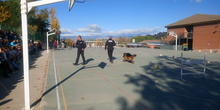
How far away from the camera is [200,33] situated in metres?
37.2

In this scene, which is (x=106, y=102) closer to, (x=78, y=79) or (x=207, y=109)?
(x=207, y=109)

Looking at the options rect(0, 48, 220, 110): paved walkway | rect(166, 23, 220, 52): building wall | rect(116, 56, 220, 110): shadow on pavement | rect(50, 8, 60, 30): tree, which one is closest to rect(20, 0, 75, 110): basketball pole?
rect(0, 48, 220, 110): paved walkway

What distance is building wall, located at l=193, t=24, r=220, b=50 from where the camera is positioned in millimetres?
33750

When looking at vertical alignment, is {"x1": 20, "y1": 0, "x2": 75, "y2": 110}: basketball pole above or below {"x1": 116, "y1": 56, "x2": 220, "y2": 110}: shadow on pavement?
above

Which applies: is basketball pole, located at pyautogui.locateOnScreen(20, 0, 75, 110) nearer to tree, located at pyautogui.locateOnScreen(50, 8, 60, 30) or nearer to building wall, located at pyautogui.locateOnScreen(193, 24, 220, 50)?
building wall, located at pyautogui.locateOnScreen(193, 24, 220, 50)

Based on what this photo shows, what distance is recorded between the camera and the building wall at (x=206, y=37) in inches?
1329

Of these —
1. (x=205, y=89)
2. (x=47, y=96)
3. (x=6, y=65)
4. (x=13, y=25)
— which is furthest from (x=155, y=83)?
(x=13, y=25)

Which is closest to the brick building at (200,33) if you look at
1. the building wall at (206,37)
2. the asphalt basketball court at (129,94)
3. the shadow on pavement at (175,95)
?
the building wall at (206,37)

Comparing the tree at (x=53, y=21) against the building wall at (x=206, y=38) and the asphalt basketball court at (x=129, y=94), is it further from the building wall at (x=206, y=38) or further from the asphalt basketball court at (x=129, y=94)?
the asphalt basketball court at (x=129, y=94)

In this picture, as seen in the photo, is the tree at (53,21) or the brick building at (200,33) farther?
the tree at (53,21)

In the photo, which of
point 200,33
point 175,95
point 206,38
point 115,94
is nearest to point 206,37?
point 206,38

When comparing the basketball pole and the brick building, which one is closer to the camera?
the basketball pole

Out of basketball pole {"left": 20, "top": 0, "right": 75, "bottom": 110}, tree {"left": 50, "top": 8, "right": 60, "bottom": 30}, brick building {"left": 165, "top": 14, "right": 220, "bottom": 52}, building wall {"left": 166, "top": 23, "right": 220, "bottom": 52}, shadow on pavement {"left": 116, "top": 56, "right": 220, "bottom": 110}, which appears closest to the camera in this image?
basketball pole {"left": 20, "top": 0, "right": 75, "bottom": 110}

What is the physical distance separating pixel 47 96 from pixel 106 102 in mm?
1959
